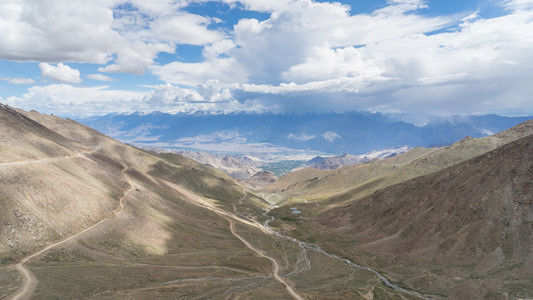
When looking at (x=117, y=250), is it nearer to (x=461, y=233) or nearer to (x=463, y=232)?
(x=461, y=233)

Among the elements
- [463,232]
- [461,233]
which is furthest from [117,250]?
[463,232]

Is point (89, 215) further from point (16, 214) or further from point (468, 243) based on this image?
point (468, 243)

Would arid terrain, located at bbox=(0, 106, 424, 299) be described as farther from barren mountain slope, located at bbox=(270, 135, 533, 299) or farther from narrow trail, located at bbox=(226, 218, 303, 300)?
barren mountain slope, located at bbox=(270, 135, 533, 299)

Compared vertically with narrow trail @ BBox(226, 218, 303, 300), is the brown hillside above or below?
above

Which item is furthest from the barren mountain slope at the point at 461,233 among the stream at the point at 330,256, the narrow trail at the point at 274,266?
the narrow trail at the point at 274,266

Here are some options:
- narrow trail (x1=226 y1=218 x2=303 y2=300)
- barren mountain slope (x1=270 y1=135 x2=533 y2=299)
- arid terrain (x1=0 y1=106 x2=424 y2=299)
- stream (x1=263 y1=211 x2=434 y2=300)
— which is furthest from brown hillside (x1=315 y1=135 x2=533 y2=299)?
narrow trail (x1=226 y1=218 x2=303 y2=300)

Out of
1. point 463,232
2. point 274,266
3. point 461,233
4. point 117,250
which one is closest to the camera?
point 117,250

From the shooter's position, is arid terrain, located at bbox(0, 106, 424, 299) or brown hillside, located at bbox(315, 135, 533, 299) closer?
arid terrain, located at bbox(0, 106, 424, 299)

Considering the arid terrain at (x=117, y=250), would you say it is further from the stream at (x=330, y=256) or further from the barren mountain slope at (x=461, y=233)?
the barren mountain slope at (x=461, y=233)

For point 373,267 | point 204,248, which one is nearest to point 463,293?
point 373,267
